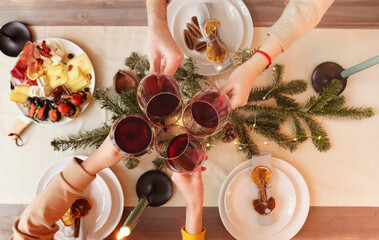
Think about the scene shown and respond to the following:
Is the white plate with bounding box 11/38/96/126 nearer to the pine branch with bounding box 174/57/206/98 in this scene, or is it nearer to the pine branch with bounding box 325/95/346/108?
the pine branch with bounding box 174/57/206/98

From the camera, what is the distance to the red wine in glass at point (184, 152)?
2.28 ft

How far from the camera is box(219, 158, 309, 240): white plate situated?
1066 mm

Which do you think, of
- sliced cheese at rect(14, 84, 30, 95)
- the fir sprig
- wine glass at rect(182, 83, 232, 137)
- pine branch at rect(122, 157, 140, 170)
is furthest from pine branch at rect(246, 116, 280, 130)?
sliced cheese at rect(14, 84, 30, 95)

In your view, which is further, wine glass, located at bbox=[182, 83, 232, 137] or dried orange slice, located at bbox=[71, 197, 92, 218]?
dried orange slice, located at bbox=[71, 197, 92, 218]

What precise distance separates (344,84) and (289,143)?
335mm

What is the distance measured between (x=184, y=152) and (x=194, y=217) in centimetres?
27

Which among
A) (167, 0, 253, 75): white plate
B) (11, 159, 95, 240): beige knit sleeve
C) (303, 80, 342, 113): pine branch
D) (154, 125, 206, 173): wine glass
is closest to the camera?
(154, 125, 206, 173): wine glass

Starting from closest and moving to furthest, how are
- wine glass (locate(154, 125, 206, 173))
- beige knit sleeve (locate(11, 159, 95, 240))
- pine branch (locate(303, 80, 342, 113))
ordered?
wine glass (locate(154, 125, 206, 173))
beige knit sleeve (locate(11, 159, 95, 240))
pine branch (locate(303, 80, 342, 113))

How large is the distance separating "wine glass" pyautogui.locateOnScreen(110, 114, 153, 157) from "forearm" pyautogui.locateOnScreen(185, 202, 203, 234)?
26cm

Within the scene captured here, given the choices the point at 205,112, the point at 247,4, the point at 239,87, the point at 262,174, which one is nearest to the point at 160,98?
the point at 205,112

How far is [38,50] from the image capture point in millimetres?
1045

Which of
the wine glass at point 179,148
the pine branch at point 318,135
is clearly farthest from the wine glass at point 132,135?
the pine branch at point 318,135

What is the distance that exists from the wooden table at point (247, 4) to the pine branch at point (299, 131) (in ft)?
1.02

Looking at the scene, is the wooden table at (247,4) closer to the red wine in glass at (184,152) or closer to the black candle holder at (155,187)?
the black candle holder at (155,187)
